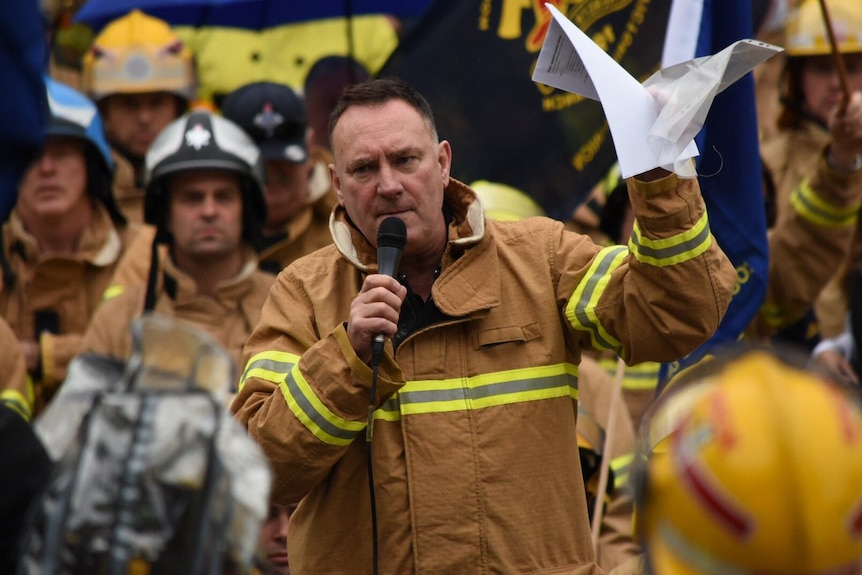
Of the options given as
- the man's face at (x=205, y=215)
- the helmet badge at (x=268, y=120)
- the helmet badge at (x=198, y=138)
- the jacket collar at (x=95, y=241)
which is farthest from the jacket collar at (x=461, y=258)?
the jacket collar at (x=95, y=241)

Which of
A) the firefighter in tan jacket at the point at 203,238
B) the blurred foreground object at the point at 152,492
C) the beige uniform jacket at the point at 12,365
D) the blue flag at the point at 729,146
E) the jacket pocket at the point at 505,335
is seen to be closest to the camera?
the blurred foreground object at the point at 152,492

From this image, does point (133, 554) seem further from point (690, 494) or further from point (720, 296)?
point (720, 296)


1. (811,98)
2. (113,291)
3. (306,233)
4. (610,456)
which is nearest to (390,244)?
(610,456)

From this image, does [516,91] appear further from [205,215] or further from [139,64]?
[139,64]

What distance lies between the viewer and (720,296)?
4.48 m

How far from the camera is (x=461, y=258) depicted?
4.76 metres

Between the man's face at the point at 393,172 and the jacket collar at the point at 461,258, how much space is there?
0.14ft

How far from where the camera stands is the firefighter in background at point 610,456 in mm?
6227

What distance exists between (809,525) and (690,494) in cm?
19

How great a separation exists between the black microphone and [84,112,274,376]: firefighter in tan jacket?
290 centimetres

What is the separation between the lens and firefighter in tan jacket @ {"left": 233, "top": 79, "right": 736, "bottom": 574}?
14.5ft

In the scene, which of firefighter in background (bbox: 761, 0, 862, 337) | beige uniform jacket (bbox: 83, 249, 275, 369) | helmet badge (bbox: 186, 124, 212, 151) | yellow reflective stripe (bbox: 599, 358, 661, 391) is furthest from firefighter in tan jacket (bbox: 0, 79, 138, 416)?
firefighter in background (bbox: 761, 0, 862, 337)

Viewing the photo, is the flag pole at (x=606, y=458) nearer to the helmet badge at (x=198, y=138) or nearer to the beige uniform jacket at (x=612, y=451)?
the beige uniform jacket at (x=612, y=451)

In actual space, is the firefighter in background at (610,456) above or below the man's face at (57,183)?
below
